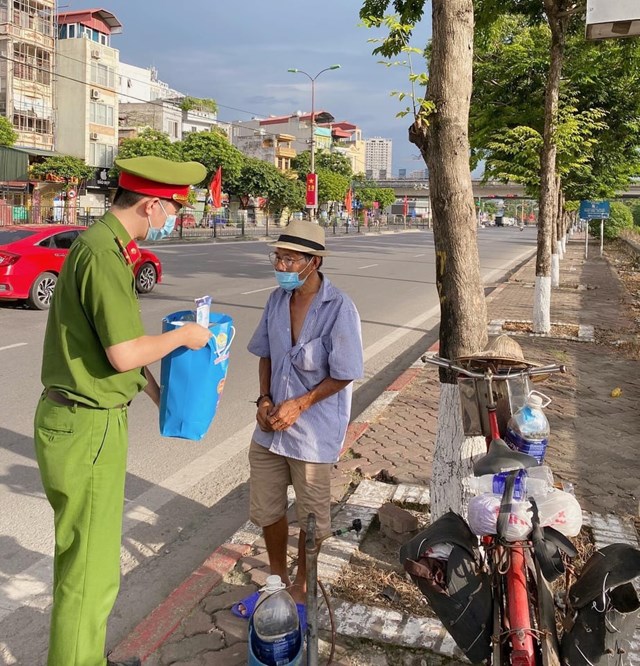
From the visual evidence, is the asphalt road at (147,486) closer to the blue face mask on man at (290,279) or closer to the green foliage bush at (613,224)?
the blue face mask on man at (290,279)

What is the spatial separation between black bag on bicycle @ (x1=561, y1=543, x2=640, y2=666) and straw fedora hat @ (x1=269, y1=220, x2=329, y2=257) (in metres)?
1.56

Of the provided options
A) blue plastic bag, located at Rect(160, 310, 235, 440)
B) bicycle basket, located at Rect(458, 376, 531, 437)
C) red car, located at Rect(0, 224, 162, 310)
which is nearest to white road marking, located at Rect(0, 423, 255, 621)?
blue plastic bag, located at Rect(160, 310, 235, 440)

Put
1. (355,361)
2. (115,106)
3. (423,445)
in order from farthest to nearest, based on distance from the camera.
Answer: (115,106)
(423,445)
(355,361)

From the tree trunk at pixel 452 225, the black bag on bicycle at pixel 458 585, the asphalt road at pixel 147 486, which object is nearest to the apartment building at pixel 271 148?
the asphalt road at pixel 147 486

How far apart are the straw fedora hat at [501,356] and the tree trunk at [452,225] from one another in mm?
657

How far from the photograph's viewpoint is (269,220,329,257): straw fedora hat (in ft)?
9.84

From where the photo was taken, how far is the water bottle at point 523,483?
228cm

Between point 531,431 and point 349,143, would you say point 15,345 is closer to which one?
point 531,431

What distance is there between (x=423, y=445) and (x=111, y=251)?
366cm

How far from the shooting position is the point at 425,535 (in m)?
2.31

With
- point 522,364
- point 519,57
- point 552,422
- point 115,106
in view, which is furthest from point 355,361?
point 115,106

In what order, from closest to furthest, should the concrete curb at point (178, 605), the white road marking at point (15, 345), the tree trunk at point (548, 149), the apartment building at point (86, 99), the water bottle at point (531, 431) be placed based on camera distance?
the water bottle at point (531, 431)
the concrete curb at point (178, 605)
the white road marking at point (15, 345)
the tree trunk at point (548, 149)
the apartment building at point (86, 99)

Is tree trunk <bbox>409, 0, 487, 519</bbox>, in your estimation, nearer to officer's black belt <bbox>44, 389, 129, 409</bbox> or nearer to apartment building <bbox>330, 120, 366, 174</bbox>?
officer's black belt <bbox>44, 389, 129, 409</bbox>

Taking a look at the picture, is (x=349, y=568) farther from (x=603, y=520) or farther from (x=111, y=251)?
(x=111, y=251)
